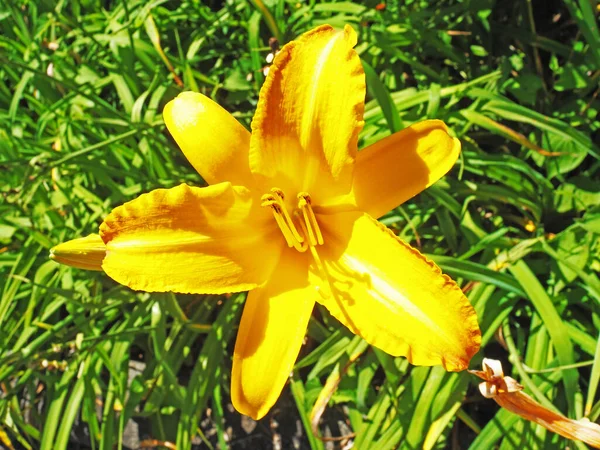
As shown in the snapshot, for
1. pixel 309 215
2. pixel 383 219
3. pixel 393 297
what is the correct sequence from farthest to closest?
pixel 383 219, pixel 309 215, pixel 393 297

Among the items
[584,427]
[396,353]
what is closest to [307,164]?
[396,353]

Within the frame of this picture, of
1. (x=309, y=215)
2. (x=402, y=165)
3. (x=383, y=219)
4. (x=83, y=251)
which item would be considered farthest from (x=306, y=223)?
(x=383, y=219)

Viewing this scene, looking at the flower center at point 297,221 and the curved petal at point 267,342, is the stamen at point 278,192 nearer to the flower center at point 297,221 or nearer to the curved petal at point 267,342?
the flower center at point 297,221

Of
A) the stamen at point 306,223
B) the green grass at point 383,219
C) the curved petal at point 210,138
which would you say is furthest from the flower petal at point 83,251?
the green grass at point 383,219

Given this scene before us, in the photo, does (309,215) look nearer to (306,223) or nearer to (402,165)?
(306,223)

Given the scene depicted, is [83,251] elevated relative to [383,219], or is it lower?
elevated

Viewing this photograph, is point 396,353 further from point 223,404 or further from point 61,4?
point 61,4

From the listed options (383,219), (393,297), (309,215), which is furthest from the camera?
(383,219)

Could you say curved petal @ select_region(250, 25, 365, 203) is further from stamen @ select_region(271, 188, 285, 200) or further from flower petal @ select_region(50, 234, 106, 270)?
flower petal @ select_region(50, 234, 106, 270)
